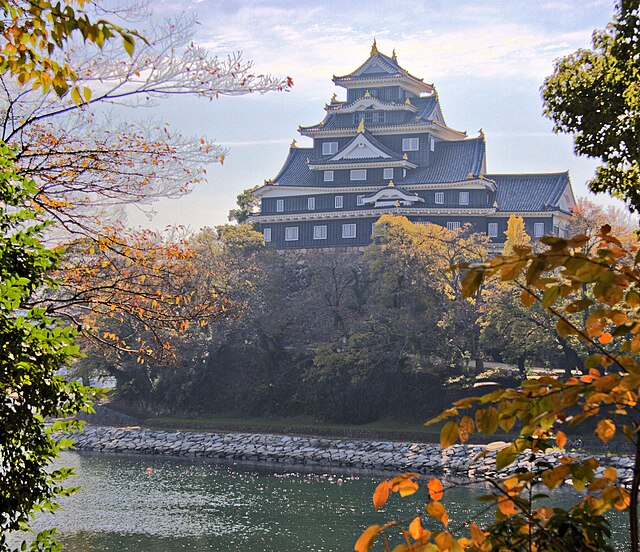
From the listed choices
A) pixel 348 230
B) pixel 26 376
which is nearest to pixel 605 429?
pixel 26 376

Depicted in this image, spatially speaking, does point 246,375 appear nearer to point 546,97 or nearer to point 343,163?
point 343,163

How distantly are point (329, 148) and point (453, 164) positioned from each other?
20.7 ft

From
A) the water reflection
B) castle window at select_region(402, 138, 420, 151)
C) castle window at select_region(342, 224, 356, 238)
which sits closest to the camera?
the water reflection

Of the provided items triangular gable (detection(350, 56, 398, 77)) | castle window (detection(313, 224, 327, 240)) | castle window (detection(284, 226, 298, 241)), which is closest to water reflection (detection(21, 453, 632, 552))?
castle window (detection(313, 224, 327, 240))

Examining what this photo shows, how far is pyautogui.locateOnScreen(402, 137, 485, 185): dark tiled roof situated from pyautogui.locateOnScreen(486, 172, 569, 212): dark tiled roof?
1340mm

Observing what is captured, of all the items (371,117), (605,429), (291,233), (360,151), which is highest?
(371,117)

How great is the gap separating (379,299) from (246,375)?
670 cm

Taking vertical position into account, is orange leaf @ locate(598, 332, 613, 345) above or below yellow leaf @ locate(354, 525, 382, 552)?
above

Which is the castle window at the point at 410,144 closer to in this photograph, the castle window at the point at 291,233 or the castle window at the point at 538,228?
the castle window at the point at 291,233

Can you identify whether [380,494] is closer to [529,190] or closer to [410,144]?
[529,190]

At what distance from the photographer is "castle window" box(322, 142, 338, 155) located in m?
40.6

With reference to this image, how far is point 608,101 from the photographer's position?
8406 millimetres

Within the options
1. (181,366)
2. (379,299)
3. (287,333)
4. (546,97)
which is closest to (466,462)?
(379,299)

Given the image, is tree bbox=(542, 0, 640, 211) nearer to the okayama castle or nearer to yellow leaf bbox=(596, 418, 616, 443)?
yellow leaf bbox=(596, 418, 616, 443)
